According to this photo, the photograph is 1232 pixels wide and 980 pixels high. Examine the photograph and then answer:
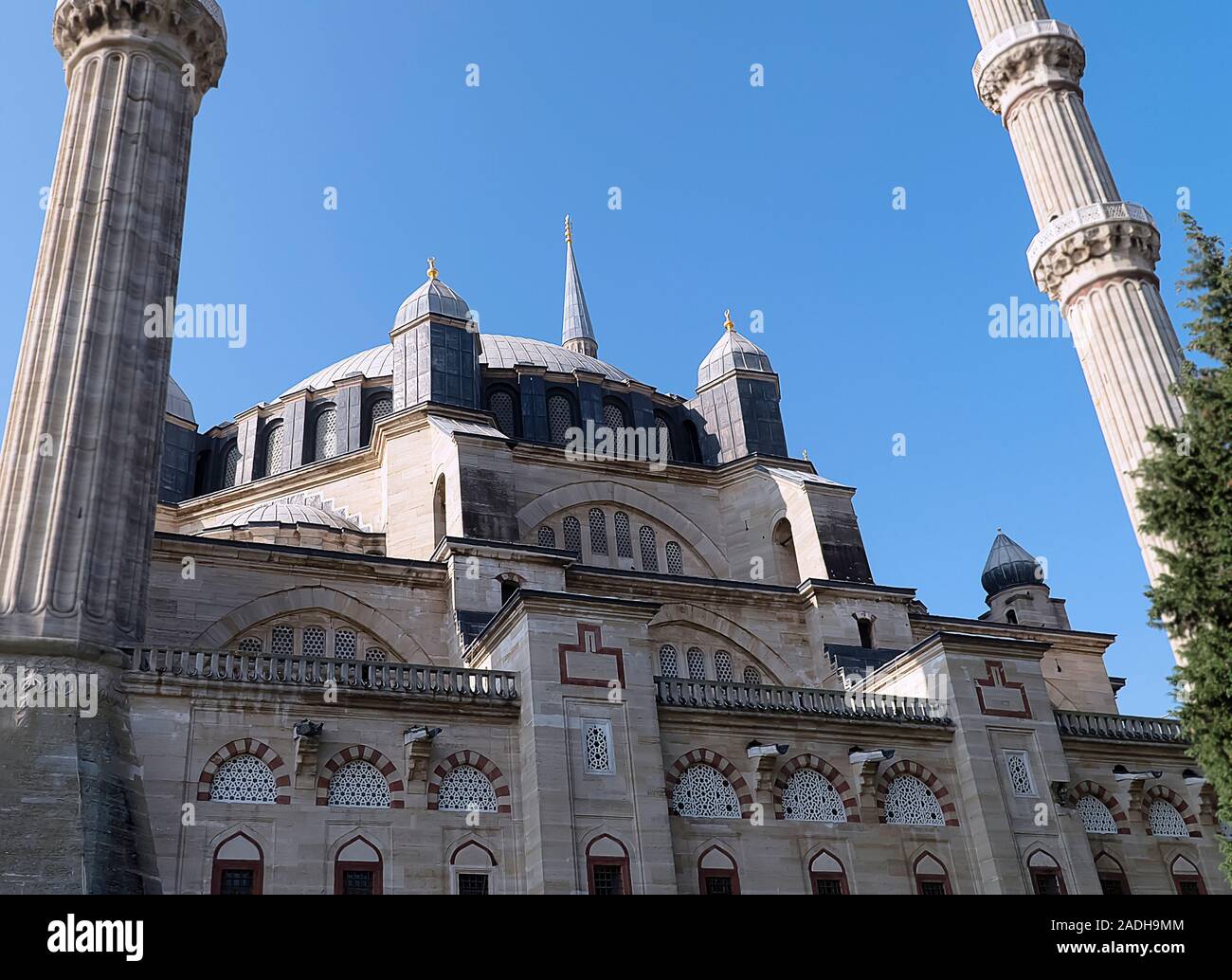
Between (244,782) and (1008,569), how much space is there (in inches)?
981

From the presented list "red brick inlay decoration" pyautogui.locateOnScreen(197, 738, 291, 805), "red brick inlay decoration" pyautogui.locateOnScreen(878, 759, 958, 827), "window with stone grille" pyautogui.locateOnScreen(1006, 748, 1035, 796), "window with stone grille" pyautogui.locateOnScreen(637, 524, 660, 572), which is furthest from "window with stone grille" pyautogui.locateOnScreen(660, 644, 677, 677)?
"red brick inlay decoration" pyautogui.locateOnScreen(197, 738, 291, 805)

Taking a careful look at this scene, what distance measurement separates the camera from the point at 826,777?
63.1ft

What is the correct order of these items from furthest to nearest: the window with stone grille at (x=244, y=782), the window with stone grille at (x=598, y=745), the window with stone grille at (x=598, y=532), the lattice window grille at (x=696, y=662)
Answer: the window with stone grille at (x=598, y=532), the lattice window grille at (x=696, y=662), the window with stone grille at (x=598, y=745), the window with stone grille at (x=244, y=782)

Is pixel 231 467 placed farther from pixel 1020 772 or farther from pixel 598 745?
pixel 1020 772

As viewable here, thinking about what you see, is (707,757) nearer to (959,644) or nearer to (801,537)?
(959,644)

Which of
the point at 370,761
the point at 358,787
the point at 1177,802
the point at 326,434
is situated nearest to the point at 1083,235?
the point at 1177,802

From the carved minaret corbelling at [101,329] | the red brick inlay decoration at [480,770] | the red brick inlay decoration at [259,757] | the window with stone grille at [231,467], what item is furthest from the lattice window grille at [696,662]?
the window with stone grille at [231,467]

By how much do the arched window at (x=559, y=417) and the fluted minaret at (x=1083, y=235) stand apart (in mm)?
12438

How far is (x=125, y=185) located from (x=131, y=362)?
3.24 metres

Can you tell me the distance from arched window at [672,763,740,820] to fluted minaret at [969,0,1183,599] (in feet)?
26.8

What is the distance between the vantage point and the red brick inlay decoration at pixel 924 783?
63.8ft

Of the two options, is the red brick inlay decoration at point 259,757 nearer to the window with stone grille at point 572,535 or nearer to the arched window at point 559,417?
the window with stone grille at point 572,535
